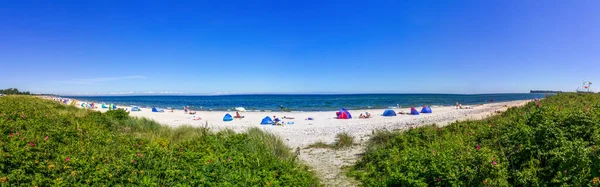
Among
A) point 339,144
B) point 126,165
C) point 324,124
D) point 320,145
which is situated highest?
point 126,165

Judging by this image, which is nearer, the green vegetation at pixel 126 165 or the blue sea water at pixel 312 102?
the green vegetation at pixel 126 165

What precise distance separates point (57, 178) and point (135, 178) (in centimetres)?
108

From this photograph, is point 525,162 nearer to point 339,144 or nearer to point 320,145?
point 339,144

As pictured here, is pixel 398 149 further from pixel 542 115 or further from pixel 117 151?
pixel 117 151

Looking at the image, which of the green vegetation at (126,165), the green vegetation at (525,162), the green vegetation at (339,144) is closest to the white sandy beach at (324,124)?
the green vegetation at (339,144)

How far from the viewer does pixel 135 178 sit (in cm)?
427

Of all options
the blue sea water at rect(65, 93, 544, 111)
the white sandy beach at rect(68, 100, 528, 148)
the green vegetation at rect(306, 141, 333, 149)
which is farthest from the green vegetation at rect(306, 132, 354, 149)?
the blue sea water at rect(65, 93, 544, 111)

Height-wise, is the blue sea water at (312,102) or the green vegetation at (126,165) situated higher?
the green vegetation at (126,165)

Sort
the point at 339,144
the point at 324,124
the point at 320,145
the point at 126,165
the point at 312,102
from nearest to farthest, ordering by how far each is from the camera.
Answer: the point at 126,165
the point at 339,144
the point at 320,145
the point at 324,124
the point at 312,102

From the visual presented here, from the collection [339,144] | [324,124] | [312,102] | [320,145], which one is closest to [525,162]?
[339,144]

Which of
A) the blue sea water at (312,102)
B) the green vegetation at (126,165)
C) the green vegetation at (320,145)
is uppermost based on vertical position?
the green vegetation at (126,165)

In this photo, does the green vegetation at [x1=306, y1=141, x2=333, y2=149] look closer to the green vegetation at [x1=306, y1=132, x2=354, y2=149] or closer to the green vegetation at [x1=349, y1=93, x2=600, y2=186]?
the green vegetation at [x1=306, y1=132, x2=354, y2=149]

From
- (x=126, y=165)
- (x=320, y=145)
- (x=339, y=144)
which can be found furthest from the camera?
(x=320, y=145)

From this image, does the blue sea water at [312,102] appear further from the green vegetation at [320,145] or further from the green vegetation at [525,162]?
the green vegetation at [525,162]
